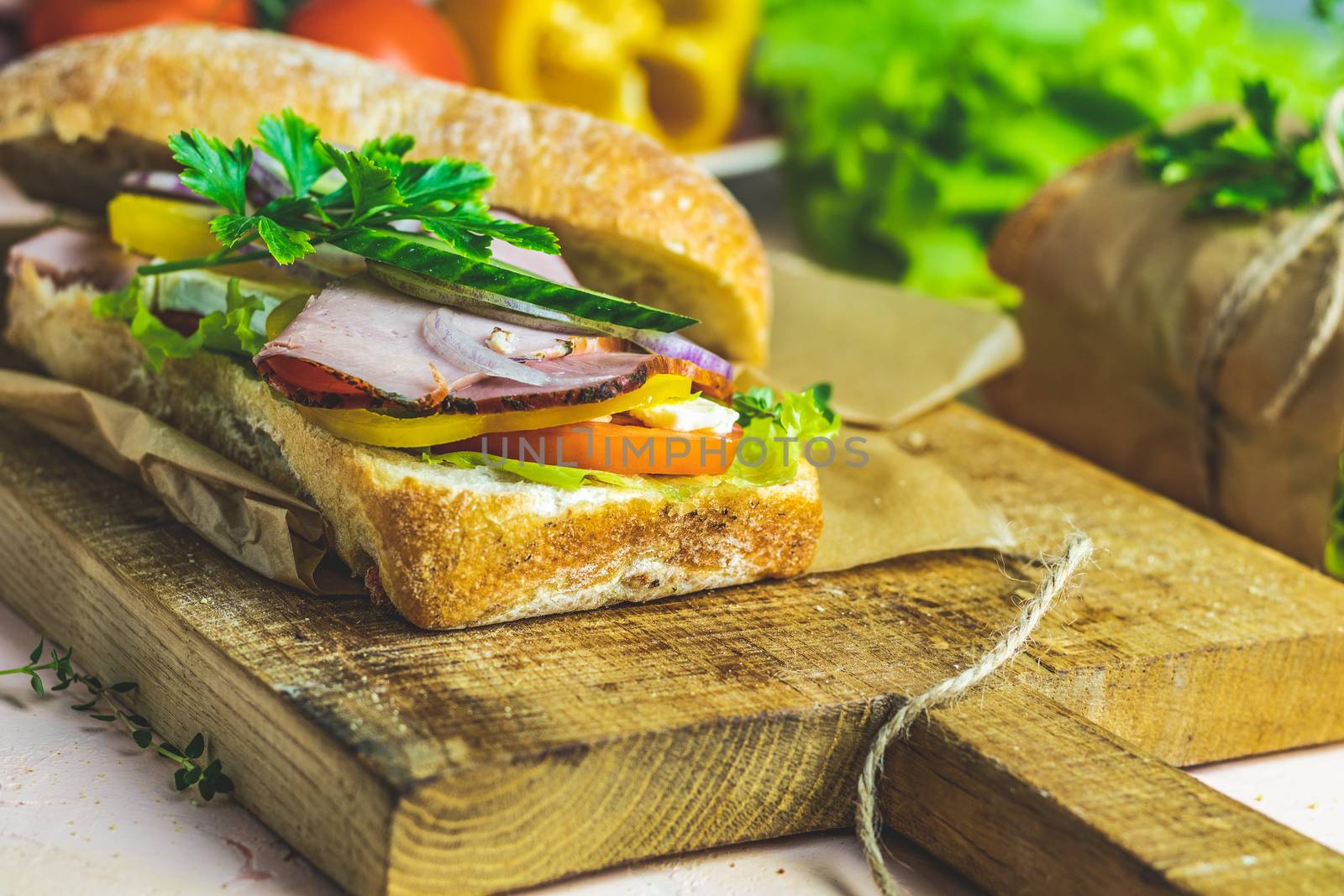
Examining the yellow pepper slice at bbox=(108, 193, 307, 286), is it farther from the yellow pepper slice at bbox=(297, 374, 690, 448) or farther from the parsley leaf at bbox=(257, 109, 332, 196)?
the yellow pepper slice at bbox=(297, 374, 690, 448)

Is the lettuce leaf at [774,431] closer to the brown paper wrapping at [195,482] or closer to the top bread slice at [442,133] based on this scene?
the top bread slice at [442,133]

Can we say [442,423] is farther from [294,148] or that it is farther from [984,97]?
[984,97]

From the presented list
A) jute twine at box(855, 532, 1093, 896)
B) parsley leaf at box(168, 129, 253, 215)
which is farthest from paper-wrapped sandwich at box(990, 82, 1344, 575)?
parsley leaf at box(168, 129, 253, 215)

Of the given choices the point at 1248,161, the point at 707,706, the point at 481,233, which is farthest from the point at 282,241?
the point at 1248,161

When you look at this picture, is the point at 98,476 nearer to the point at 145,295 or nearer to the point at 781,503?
the point at 145,295

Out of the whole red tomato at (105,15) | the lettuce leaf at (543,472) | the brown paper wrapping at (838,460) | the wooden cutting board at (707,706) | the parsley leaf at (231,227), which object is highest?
the whole red tomato at (105,15)

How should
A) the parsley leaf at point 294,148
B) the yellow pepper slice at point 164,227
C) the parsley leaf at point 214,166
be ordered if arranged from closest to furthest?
the parsley leaf at point 214,166 < the parsley leaf at point 294,148 < the yellow pepper slice at point 164,227

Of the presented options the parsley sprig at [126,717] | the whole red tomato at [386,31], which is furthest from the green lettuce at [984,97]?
the parsley sprig at [126,717]

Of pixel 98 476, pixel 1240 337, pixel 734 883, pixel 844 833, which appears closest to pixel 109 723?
pixel 98 476
